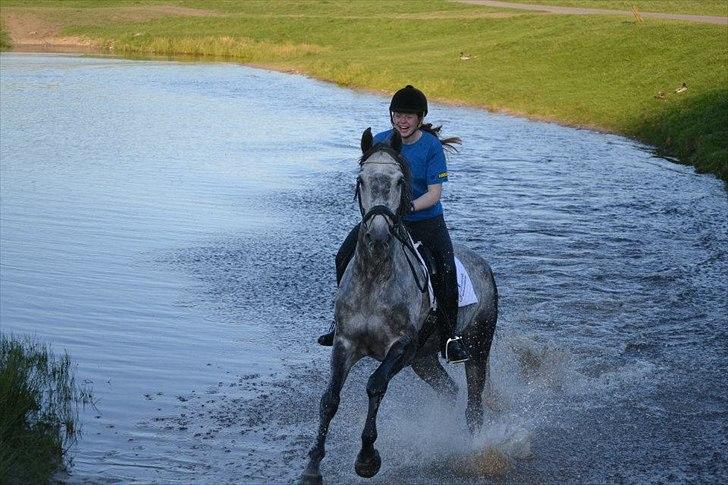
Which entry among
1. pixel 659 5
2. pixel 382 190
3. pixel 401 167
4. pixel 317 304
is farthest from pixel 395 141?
pixel 659 5

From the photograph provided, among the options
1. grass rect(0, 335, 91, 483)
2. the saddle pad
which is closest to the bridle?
the saddle pad

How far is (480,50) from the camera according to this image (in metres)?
60.2

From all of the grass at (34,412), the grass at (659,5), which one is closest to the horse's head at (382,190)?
the grass at (34,412)

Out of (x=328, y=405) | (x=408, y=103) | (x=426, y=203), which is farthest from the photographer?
(x=426, y=203)

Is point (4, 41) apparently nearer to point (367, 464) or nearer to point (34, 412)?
point (34, 412)

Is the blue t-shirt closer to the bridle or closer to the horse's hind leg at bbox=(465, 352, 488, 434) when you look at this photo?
the bridle

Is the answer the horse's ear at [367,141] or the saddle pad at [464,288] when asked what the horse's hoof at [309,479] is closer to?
the saddle pad at [464,288]

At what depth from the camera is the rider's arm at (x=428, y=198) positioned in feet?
28.7

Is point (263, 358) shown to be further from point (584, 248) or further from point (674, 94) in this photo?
point (674, 94)

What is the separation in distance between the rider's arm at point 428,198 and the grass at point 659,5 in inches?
2655

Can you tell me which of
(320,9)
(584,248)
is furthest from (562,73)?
(320,9)

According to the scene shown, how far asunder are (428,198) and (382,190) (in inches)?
35.5

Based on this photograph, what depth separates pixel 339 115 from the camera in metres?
40.9

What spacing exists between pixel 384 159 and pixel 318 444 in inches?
93.8
